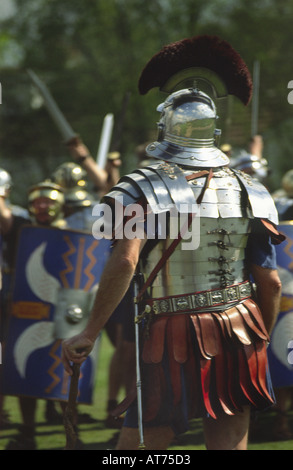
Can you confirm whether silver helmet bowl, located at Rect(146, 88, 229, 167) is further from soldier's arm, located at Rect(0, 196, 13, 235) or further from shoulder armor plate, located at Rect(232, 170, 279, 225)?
soldier's arm, located at Rect(0, 196, 13, 235)

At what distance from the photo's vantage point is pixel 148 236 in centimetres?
306

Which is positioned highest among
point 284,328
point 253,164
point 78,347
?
point 253,164

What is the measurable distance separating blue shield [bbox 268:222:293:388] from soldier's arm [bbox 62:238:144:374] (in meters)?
1.83

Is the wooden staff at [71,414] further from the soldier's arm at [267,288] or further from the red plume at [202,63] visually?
the red plume at [202,63]

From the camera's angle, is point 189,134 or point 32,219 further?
point 32,219

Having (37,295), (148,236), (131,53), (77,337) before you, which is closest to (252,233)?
(148,236)

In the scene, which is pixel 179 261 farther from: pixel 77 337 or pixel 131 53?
pixel 131 53

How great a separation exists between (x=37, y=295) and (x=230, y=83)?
1893mm

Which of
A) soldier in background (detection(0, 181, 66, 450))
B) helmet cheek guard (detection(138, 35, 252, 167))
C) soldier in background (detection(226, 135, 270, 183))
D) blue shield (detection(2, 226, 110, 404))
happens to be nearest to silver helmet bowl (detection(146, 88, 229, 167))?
helmet cheek guard (detection(138, 35, 252, 167))

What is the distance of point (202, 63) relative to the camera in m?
3.42

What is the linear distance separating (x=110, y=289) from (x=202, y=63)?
3.41 ft

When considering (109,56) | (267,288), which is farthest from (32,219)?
(109,56)

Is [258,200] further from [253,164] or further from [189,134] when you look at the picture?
[253,164]

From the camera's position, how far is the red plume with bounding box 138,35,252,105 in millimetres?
3375
